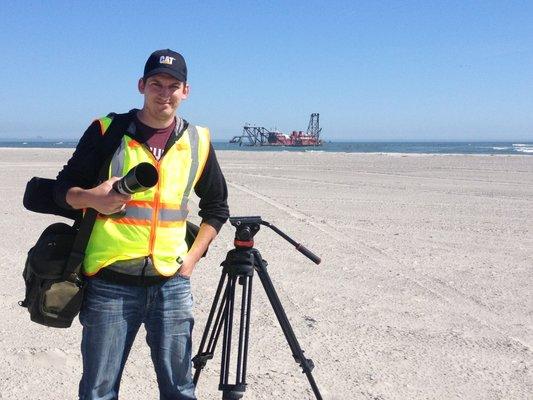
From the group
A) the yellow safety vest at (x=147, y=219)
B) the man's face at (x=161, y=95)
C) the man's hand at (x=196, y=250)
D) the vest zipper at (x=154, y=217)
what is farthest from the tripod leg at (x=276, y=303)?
the man's face at (x=161, y=95)

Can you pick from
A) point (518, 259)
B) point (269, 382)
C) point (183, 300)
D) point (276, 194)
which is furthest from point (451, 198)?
point (183, 300)

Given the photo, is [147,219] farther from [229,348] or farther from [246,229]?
[229,348]

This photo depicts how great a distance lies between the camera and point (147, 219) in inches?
94.0

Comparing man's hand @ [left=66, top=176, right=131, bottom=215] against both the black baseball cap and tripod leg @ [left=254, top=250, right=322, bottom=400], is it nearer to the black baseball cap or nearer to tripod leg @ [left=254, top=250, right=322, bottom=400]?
the black baseball cap

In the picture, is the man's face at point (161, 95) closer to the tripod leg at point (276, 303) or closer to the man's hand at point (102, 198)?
the man's hand at point (102, 198)

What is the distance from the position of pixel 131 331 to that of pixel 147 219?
53 centimetres

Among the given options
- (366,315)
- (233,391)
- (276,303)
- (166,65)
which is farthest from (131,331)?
(366,315)

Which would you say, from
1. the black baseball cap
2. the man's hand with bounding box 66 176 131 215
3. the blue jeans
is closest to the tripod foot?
the blue jeans

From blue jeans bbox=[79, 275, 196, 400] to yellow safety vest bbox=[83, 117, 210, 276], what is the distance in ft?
0.38

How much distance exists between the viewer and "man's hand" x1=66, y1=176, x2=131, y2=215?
2160 mm

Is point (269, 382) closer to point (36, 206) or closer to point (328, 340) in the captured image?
point (328, 340)

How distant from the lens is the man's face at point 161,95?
2.41 meters

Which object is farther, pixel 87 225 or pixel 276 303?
pixel 276 303

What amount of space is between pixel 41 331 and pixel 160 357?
2.36m
